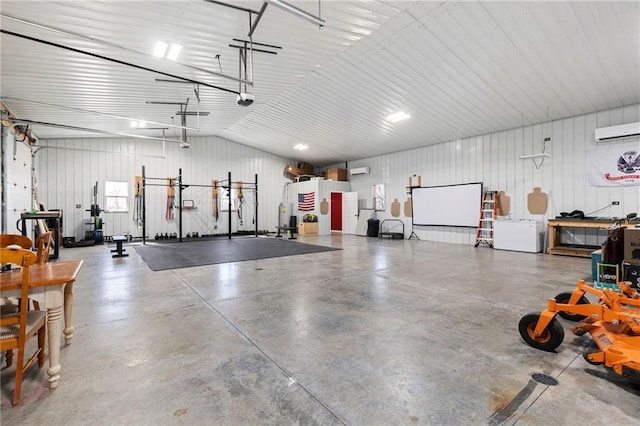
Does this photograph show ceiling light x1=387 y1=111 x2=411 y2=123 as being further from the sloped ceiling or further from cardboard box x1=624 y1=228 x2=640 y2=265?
cardboard box x1=624 y1=228 x2=640 y2=265

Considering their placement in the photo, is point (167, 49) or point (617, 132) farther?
point (617, 132)

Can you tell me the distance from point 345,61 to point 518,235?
20.2ft

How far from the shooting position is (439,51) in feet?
16.4

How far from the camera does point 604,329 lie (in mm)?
2006

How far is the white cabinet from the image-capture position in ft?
23.4

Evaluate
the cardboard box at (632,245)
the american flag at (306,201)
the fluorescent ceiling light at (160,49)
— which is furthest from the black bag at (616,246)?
the american flag at (306,201)

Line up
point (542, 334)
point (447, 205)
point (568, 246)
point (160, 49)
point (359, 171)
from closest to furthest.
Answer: point (542, 334), point (160, 49), point (568, 246), point (447, 205), point (359, 171)

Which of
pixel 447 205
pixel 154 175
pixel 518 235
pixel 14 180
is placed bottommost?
pixel 518 235

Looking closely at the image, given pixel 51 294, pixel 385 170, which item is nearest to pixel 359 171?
pixel 385 170

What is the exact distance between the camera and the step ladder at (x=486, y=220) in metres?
8.30

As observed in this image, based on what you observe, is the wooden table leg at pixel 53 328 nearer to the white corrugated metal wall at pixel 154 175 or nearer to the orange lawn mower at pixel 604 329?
the orange lawn mower at pixel 604 329

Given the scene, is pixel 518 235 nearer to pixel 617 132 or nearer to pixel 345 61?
pixel 617 132

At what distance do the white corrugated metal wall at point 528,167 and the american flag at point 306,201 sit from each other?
3799mm

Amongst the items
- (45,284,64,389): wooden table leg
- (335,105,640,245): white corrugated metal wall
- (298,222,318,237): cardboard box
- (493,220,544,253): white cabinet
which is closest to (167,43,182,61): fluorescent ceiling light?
(45,284,64,389): wooden table leg
